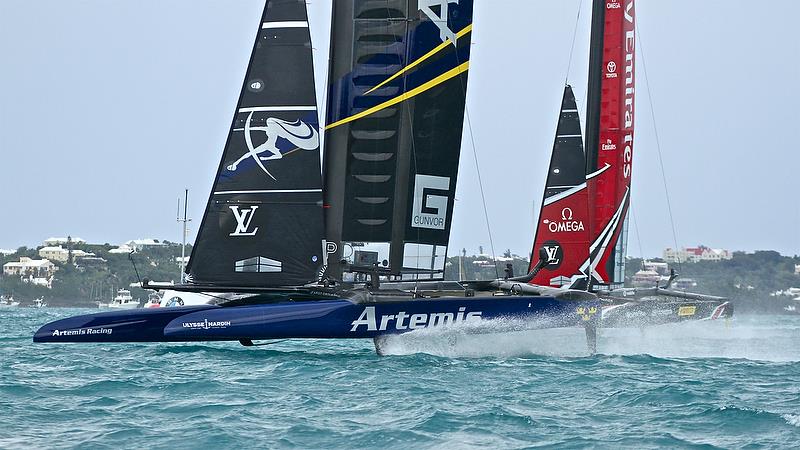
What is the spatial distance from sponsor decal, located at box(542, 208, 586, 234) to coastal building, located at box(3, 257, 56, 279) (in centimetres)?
7301

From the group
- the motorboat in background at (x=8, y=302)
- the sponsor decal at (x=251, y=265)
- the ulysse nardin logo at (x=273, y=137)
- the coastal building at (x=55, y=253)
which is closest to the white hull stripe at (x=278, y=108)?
the ulysse nardin logo at (x=273, y=137)

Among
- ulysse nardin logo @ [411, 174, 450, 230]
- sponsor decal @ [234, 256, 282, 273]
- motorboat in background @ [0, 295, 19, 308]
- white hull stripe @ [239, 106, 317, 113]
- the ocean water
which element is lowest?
motorboat in background @ [0, 295, 19, 308]

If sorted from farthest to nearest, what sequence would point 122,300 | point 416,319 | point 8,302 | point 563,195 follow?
point 8,302, point 122,300, point 563,195, point 416,319

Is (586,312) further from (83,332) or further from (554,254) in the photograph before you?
(554,254)

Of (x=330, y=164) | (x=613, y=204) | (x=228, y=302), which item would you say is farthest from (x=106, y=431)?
(x=613, y=204)

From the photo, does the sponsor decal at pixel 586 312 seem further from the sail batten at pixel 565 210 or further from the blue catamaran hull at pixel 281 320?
the sail batten at pixel 565 210

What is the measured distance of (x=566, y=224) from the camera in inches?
823

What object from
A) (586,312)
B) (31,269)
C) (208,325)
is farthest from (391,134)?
(31,269)

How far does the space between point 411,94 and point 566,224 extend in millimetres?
6661

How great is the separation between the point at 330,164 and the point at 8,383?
526 centimetres

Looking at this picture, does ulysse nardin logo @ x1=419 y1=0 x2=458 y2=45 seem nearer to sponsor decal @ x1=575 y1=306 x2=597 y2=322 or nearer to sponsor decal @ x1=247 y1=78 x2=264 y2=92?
sponsor decal @ x1=247 y1=78 x2=264 y2=92

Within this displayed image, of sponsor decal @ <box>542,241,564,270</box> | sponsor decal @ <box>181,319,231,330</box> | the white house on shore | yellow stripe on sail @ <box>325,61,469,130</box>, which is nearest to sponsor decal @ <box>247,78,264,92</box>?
yellow stripe on sail @ <box>325,61,469,130</box>

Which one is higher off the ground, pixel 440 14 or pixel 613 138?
pixel 440 14

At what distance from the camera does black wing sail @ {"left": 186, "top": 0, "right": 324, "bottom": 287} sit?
45.2 feet
